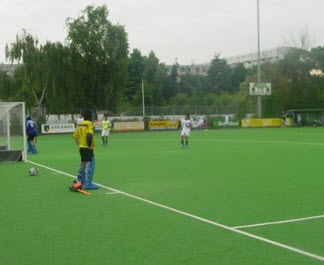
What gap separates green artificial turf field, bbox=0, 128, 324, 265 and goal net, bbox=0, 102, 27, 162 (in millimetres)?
3712

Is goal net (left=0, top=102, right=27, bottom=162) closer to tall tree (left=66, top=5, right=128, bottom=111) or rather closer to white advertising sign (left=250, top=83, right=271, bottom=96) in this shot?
tall tree (left=66, top=5, right=128, bottom=111)

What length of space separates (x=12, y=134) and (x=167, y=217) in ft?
53.6

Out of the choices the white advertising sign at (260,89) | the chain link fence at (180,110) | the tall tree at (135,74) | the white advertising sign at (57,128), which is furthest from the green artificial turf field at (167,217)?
the tall tree at (135,74)

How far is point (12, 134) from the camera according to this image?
23.6m

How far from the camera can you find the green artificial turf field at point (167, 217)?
6.66 meters

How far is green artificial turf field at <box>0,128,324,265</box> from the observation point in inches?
262

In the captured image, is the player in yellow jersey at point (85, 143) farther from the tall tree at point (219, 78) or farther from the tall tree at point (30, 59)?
the tall tree at point (219, 78)

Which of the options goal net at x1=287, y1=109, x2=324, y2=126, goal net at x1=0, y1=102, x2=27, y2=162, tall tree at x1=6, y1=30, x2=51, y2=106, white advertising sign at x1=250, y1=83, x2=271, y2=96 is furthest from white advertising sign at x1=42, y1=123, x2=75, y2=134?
goal net at x1=287, y1=109, x2=324, y2=126

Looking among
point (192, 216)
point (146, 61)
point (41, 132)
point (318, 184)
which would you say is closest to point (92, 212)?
Answer: point (192, 216)

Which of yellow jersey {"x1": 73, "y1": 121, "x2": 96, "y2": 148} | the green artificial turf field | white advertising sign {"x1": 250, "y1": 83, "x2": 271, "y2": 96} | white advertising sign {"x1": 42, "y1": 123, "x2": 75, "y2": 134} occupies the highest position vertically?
white advertising sign {"x1": 250, "y1": 83, "x2": 271, "y2": 96}

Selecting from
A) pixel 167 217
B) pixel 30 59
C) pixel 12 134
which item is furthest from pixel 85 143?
pixel 30 59

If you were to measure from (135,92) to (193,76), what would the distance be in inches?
865

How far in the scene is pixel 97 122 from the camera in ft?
162

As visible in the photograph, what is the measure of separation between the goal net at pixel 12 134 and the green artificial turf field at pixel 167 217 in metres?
3.71
